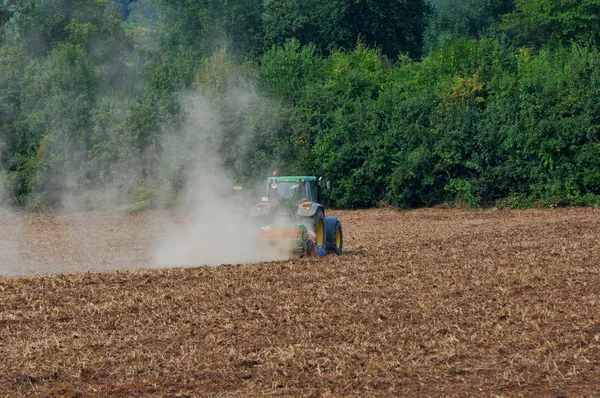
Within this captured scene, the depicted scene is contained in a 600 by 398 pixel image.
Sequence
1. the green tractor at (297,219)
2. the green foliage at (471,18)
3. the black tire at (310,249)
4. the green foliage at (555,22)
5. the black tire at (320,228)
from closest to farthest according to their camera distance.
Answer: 1. the green tractor at (297,219)
2. the black tire at (310,249)
3. the black tire at (320,228)
4. the green foliage at (555,22)
5. the green foliage at (471,18)

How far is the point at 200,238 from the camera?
2162 cm

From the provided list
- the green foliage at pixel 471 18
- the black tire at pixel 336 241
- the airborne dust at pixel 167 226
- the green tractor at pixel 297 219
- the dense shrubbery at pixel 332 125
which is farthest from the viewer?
the green foliage at pixel 471 18

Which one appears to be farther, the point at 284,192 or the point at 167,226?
the point at 167,226

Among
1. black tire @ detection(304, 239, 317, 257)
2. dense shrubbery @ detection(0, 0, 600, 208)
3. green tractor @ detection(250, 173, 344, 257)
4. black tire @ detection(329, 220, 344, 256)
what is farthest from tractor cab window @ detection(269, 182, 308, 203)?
dense shrubbery @ detection(0, 0, 600, 208)

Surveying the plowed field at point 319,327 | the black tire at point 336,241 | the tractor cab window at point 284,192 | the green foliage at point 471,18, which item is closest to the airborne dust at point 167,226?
the tractor cab window at point 284,192

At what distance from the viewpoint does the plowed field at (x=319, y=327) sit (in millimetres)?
9328

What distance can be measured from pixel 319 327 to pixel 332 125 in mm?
27997

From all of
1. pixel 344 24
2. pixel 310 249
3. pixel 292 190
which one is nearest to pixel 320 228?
pixel 310 249

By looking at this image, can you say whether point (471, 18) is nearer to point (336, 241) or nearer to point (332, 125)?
point (332, 125)

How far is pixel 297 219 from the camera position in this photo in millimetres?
19469

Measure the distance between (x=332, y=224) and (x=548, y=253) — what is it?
4.89m

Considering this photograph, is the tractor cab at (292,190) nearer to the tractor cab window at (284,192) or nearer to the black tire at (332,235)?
the tractor cab window at (284,192)

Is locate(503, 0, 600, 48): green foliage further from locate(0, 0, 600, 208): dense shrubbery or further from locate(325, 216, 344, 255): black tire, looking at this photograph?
locate(325, 216, 344, 255): black tire

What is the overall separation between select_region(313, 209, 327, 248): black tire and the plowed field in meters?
0.87
